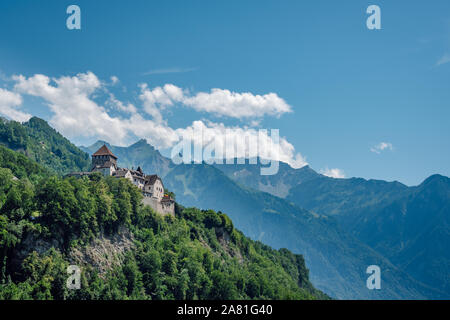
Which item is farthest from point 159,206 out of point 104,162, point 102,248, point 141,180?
point 102,248

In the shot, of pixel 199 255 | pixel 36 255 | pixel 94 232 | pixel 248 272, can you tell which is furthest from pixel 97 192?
pixel 248 272

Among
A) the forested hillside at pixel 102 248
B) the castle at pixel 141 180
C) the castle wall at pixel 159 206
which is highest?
the castle at pixel 141 180

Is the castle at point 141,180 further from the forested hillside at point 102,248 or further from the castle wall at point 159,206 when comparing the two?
the forested hillside at point 102,248

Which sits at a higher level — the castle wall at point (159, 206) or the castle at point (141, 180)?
the castle at point (141, 180)

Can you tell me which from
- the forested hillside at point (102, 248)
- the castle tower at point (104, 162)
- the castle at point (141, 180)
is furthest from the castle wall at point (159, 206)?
the castle tower at point (104, 162)

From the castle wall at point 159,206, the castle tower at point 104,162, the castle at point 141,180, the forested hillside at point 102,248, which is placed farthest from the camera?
the castle tower at point 104,162
